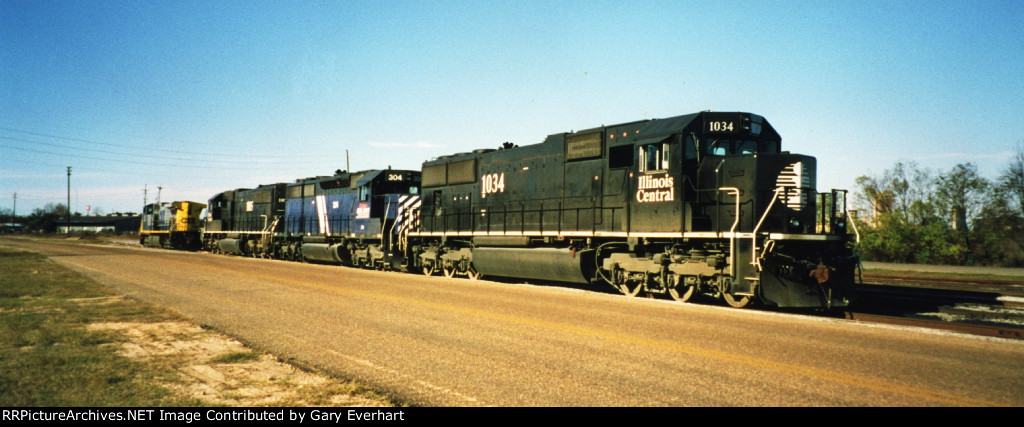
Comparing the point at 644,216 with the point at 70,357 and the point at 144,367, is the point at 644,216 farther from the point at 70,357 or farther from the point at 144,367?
the point at 70,357

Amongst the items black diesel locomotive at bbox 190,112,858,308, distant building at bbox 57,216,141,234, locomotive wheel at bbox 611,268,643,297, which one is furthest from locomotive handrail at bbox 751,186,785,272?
distant building at bbox 57,216,141,234

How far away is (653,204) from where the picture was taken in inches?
510

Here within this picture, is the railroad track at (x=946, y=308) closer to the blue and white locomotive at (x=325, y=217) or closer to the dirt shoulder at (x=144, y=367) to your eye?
the dirt shoulder at (x=144, y=367)

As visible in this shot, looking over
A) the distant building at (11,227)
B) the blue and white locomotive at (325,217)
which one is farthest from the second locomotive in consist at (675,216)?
the distant building at (11,227)

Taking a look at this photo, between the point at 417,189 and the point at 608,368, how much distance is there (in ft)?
62.1

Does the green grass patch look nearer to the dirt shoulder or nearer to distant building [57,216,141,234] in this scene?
the dirt shoulder

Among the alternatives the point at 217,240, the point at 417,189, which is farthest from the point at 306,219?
the point at 217,240

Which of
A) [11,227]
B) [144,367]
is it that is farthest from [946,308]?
[11,227]

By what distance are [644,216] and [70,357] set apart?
33.5 feet

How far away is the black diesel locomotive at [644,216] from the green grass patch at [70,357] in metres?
8.92

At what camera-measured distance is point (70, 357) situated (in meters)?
6.39

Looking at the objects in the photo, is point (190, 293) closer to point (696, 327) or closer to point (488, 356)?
point (488, 356)

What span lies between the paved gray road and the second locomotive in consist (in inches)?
35.7
